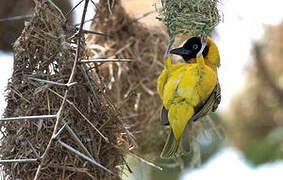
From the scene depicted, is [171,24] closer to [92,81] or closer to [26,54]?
[92,81]

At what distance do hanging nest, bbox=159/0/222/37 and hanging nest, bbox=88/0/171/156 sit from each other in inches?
38.8

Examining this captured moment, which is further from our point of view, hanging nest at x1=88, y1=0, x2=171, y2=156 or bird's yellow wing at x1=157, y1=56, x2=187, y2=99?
hanging nest at x1=88, y1=0, x2=171, y2=156

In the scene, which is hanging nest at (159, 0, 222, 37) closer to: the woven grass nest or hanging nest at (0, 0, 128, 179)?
the woven grass nest

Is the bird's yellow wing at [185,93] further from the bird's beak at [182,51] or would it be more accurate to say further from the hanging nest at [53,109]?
the hanging nest at [53,109]

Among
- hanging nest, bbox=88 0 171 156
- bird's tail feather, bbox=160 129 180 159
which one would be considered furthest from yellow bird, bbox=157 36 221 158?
hanging nest, bbox=88 0 171 156

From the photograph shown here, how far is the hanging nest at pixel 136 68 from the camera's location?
10.3 feet

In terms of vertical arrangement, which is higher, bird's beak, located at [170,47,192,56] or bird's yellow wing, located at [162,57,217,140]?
bird's beak, located at [170,47,192,56]

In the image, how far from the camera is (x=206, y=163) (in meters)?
4.81

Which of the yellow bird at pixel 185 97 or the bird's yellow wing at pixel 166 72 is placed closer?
the yellow bird at pixel 185 97

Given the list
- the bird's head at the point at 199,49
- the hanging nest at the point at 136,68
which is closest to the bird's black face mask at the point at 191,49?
the bird's head at the point at 199,49

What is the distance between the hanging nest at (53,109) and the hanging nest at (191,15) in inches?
17.3

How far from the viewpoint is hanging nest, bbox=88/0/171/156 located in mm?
3152

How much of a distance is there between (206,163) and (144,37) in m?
1.94

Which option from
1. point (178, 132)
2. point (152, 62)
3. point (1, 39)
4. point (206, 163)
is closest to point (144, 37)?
point (152, 62)
